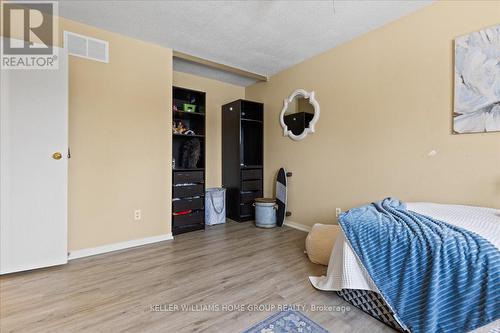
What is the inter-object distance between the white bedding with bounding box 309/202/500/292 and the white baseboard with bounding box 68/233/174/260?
1.90 metres

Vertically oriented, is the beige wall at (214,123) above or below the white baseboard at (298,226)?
above

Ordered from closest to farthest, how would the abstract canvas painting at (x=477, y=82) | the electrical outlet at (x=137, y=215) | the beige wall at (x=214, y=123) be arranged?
the abstract canvas painting at (x=477, y=82)
the electrical outlet at (x=137, y=215)
the beige wall at (x=214, y=123)

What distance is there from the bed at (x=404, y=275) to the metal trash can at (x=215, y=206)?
1995 mm

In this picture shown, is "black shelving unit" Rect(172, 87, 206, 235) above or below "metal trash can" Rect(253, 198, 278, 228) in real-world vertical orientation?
above

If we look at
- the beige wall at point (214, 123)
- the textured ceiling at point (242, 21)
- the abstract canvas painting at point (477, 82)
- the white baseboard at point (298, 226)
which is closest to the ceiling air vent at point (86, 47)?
→ the textured ceiling at point (242, 21)

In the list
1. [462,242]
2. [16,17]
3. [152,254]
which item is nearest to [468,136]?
[462,242]

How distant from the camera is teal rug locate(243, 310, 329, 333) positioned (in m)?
1.36

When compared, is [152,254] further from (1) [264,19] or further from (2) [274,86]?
(2) [274,86]

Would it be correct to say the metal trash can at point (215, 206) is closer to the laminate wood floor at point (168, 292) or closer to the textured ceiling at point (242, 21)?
the laminate wood floor at point (168, 292)

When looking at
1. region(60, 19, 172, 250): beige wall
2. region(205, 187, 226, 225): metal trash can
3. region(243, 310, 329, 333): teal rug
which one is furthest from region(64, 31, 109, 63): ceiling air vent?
region(243, 310, 329, 333): teal rug

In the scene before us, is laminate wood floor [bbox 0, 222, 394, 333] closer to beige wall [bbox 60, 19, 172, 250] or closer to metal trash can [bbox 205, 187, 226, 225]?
beige wall [bbox 60, 19, 172, 250]

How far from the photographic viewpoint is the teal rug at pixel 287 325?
1361 millimetres

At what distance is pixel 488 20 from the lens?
183cm

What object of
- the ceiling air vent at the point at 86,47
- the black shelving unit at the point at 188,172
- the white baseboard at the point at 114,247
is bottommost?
the white baseboard at the point at 114,247
